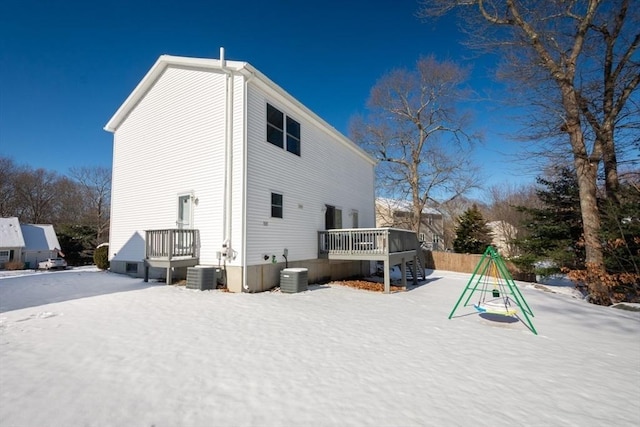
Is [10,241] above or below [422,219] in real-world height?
below

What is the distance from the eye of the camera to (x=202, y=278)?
8.68m

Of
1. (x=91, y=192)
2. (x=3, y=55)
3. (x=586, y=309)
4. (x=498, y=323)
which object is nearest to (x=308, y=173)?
(x=498, y=323)

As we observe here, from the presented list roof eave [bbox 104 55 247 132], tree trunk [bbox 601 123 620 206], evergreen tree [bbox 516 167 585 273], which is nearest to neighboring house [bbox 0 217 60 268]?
roof eave [bbox 104 55 247 132]

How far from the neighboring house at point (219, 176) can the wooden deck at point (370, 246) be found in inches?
23.0

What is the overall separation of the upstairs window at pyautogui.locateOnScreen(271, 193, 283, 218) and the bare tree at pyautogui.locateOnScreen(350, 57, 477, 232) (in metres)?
15.5

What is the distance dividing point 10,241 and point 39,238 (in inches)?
91.7

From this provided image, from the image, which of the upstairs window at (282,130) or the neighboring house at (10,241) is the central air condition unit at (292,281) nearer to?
the upstairs window at (282,130)

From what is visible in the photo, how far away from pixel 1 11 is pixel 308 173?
35.2ft

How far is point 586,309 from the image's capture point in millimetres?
9133

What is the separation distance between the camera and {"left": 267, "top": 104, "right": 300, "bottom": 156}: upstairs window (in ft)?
33.6

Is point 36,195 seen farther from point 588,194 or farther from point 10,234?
point 588,194

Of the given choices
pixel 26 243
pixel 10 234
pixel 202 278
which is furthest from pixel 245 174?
pixel 26 243

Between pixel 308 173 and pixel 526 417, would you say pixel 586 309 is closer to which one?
pixel 526 417

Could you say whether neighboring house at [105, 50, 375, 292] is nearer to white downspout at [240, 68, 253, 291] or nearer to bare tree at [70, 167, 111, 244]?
white downspout at [240, 68, 253, 291]
